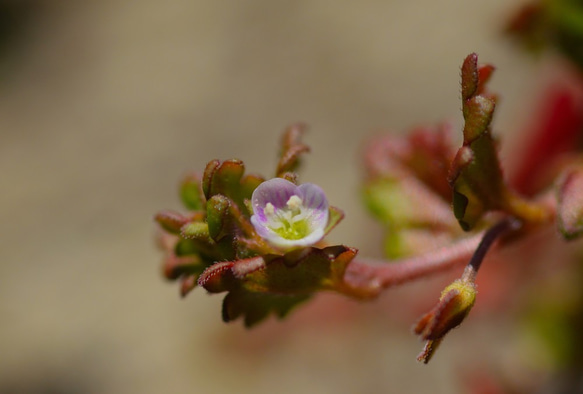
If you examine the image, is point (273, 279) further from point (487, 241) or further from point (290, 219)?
point (487, 241)

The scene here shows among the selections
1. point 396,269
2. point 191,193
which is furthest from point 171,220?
point 396,269

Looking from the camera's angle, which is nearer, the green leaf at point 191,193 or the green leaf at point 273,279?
the green leaf at point 273,279

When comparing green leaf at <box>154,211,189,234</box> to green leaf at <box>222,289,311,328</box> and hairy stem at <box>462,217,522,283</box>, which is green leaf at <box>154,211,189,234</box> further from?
hairy stem at <box>462,217,522,283</box>

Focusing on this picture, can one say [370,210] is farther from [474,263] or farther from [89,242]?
[89,242]

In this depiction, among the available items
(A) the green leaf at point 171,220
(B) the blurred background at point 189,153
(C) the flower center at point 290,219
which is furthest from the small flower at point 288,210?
(B) the blurred background at point 189,153

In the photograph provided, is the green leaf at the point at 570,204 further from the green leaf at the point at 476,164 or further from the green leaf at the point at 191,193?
the green leaf at the point at 191,193

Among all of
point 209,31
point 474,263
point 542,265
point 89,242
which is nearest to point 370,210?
point 474,263

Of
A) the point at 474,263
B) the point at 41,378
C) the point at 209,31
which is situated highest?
the point at 209,31

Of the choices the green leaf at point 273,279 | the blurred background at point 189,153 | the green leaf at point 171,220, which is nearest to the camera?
the green leaf at point 273,279
